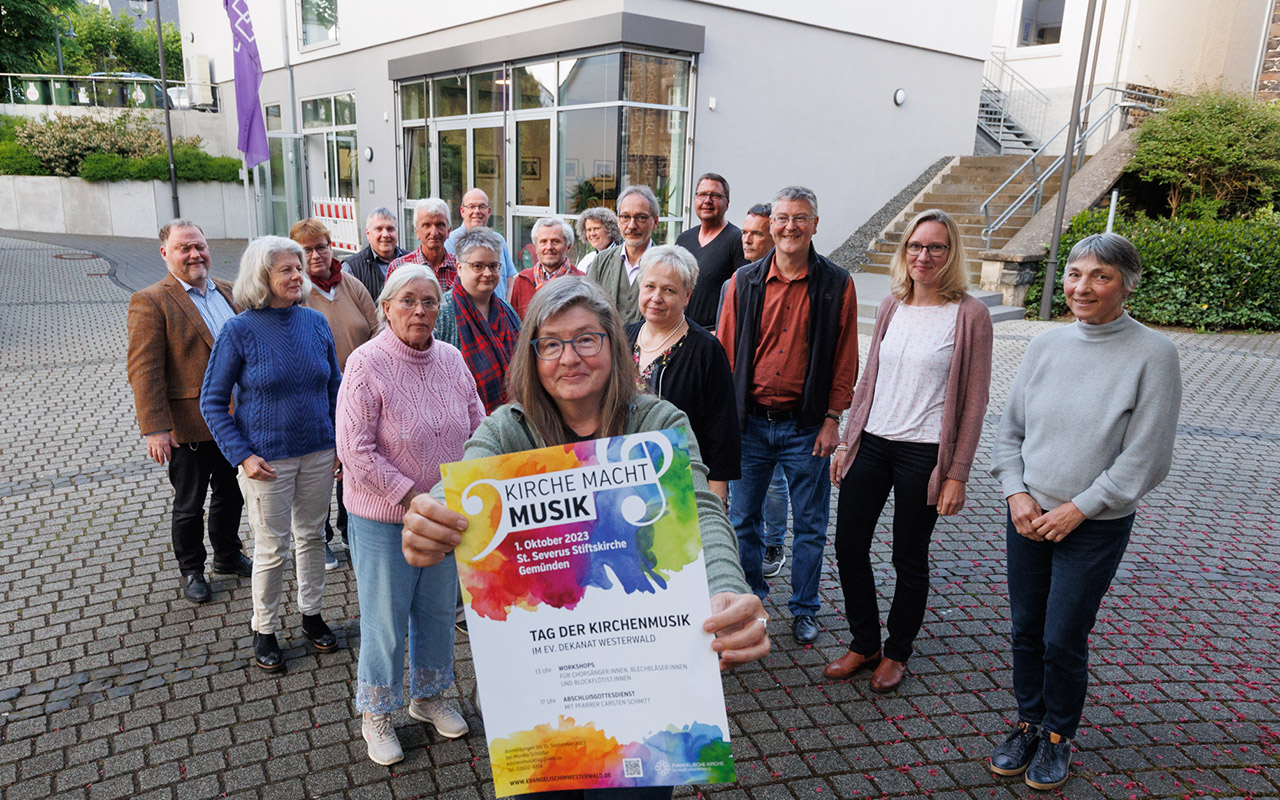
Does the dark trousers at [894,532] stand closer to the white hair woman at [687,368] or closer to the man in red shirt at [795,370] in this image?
the man in red shirt at [795,370]

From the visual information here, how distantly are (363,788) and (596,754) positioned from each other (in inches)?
70.5

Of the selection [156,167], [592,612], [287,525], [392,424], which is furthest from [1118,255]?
[156,167]

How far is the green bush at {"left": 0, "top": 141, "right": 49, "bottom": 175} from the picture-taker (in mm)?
24531

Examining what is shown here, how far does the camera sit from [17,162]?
80.5 ft

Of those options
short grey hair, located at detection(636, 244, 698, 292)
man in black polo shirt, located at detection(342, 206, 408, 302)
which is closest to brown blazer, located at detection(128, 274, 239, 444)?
man in black polo shirt, located at detection(342, 206, 408, 302)

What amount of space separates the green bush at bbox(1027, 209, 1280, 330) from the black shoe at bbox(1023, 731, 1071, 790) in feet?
37.7

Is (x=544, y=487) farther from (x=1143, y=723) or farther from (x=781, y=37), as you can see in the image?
(x=781, y=37)

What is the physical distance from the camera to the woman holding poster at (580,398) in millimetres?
1978

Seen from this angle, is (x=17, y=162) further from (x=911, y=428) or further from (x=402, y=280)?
(x=911, y=428)

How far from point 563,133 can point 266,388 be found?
1105 cm

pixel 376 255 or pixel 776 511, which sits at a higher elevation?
pixel 376 255

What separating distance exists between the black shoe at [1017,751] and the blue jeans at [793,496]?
3.80 ft

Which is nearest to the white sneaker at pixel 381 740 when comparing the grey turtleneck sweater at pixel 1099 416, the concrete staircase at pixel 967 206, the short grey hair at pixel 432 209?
the grey turtleneck sweater at pixel 1099 416

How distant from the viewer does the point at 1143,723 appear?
3.55 meters
